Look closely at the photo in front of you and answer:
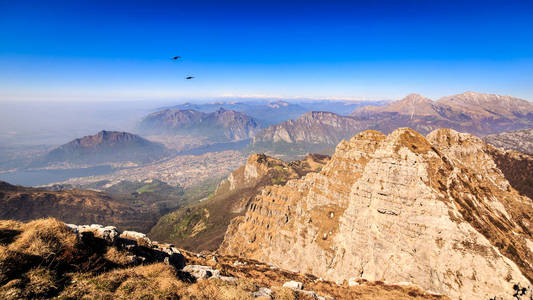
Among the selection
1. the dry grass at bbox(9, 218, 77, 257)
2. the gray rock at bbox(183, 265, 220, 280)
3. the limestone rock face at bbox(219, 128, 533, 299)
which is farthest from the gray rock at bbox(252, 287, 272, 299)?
the limestone rock face at bbox(219, 128, 533, 299)

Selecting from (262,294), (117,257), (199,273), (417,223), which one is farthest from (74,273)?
(417,223)

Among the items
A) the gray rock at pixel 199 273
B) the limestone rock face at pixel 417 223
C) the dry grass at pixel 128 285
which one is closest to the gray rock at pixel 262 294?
the gray rock at pixel 199 273

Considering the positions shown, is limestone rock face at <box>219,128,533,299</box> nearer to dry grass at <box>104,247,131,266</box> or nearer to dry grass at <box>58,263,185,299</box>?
dry grass at <box>58,263,185,299</box>

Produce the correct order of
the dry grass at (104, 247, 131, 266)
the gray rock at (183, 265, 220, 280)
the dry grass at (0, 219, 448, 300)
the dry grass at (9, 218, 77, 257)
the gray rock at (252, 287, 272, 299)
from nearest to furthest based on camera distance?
the dry grass at (0, 219, 448, 300) < the dry grass at (9, 218, 77, 257) < the dry grass at (104, 247, 131, 266) < the gray rock at (252, 287, 272, 299) < the gray rock at (183, 265, 220, 280)

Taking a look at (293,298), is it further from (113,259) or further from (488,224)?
(488,224)

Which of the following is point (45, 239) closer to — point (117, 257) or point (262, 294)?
point (117, 257)

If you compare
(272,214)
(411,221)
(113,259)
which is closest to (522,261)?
(411,221)

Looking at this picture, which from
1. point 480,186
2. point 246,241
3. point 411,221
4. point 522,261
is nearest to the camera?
point 522,261

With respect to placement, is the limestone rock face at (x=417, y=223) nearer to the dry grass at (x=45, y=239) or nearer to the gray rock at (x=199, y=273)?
the gray rock at (x=199, y=273)

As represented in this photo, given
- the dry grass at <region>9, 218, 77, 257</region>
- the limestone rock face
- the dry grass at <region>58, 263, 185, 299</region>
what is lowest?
the limestone rock face

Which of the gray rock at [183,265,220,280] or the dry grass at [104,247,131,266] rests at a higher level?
the dry grass at [104,247,131,266]
